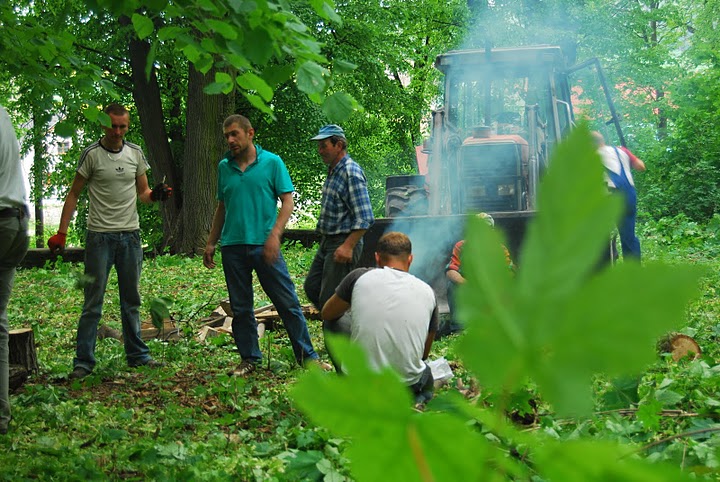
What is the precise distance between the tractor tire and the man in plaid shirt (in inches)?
171

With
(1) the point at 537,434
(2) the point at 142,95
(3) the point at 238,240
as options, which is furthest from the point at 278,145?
(1) the point at 537,434

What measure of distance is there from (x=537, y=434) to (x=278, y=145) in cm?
1894

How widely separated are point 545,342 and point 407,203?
32.4 ft

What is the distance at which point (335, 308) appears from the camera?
4.20 meters

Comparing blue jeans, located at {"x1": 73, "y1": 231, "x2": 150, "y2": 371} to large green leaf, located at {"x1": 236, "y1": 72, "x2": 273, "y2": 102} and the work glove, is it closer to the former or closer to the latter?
the work glove

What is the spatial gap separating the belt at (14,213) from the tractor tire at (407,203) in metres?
6.18

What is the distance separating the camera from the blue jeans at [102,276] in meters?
5.30

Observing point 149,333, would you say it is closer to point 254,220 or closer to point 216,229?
point 216,229

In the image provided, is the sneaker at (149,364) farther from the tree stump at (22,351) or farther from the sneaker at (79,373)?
the tree stump at (22,351)

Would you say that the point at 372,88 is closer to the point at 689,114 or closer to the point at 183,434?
the point at 689,114

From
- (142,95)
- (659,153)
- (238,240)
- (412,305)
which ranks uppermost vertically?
(142,95)

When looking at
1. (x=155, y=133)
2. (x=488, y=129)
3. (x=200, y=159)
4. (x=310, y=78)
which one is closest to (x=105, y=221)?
(x=310, y=78)

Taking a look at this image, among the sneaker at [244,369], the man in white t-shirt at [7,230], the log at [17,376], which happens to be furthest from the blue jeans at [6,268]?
the sneaker at [244,369]

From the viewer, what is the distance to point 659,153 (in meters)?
17.8
